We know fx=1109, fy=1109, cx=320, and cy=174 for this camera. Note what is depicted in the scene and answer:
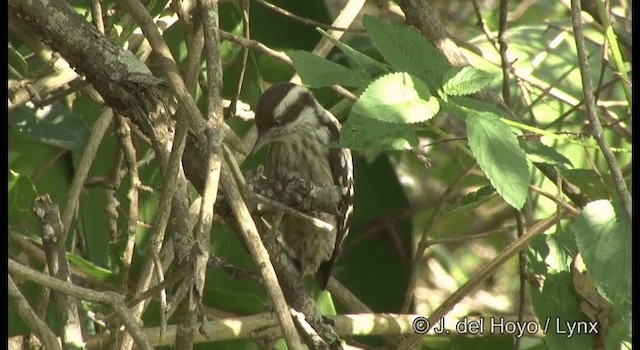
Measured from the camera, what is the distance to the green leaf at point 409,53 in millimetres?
2641

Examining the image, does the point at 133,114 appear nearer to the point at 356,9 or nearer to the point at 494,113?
the point at 494,113

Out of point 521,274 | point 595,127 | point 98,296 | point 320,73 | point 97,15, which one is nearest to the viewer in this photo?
point 98,296

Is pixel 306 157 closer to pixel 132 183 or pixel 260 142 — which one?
pixel 260 142

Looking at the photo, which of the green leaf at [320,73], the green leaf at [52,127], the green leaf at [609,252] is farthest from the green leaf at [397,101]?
the green leaf at [52,127]

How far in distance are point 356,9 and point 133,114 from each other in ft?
4.21

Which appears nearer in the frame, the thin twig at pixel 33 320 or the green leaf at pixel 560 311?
the thin twig at pixel 33 320

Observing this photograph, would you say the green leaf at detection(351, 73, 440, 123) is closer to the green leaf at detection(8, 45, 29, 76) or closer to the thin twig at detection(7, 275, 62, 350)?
the thin twig at detection(7, 275, 62, 350)

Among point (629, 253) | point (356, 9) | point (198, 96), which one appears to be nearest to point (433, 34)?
point (356, 9)

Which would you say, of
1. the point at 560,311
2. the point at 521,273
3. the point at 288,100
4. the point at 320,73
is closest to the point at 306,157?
the point at 288,100

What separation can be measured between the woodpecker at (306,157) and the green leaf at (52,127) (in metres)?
0.69

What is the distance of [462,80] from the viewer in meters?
2.59

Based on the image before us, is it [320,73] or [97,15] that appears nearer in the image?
[320,73]

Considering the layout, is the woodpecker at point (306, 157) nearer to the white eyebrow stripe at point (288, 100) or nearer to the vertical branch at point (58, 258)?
the white eyebrow stripe at point (288, 100)

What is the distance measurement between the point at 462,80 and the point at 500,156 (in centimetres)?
25
